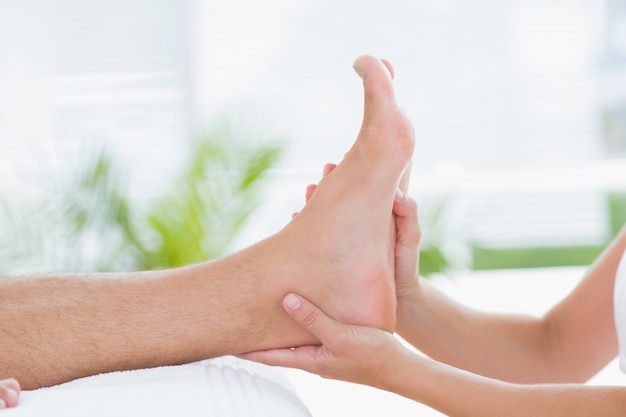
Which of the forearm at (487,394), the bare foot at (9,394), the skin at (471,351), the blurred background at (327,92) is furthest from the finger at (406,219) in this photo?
the blurred background at (327,92)

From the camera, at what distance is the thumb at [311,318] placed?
4.11 ft

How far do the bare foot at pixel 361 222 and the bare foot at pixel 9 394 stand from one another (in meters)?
0.46

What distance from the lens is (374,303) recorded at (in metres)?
1.36

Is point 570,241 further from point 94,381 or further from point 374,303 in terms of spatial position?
point 94,381

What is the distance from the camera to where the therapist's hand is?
1218 millimetres

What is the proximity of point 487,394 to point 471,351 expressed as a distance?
18.7 inches

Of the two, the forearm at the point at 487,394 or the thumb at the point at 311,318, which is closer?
the forearm at the point at 487,394

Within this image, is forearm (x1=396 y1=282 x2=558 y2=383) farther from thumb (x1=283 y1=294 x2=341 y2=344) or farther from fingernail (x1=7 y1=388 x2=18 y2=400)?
fingernail (x1=7 y1=388 x2=18 y2=400)

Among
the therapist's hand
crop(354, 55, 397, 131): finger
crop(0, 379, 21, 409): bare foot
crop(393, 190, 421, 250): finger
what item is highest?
crop(354, 55, 397, 131): finger

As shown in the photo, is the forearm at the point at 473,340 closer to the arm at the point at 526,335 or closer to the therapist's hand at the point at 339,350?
the arm at the point at 526,335

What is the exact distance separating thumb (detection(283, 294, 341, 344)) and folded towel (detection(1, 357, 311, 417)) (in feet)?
0.29

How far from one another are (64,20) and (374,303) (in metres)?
3.44

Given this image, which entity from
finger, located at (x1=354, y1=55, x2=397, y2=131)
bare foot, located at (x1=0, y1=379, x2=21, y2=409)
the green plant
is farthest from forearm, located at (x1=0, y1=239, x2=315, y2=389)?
the green plant

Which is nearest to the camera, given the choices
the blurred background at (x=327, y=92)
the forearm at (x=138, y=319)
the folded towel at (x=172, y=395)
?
the folded towel at (x=172, y=395)
